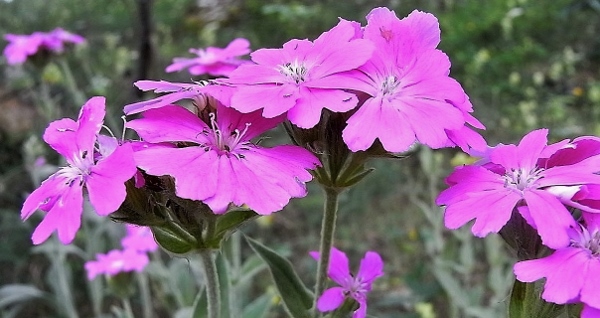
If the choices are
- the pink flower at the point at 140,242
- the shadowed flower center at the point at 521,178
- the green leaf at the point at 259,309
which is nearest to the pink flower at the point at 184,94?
→ the shadowed flower center at the point at 521,178

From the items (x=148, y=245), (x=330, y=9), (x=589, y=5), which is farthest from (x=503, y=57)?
(x=148, y=245)

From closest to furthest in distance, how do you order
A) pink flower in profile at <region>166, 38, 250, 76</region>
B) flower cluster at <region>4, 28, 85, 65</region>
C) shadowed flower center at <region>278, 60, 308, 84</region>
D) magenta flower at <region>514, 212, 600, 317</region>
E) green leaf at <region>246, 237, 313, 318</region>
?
magenta flower at <region>514, 212, 600, 317</region>, shadowed flower center at <region>278, 60, 308, 84</region>, green leaf at <region>246, 237, 313, 318</region>, pink flower in profile at <region>166, 38, 250, 76</region>, flower cluster at <region>4, 28, 85, 65</region>

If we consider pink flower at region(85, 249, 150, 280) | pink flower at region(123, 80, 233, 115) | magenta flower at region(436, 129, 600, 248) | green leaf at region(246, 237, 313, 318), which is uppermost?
pink flower at region(123, 80, 233, 115)

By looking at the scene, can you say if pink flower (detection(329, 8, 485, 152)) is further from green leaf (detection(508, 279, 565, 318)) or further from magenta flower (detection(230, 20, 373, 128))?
green leaf (detection(508, 279, 565, 318))

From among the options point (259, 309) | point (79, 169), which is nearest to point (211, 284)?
point (79, 169)

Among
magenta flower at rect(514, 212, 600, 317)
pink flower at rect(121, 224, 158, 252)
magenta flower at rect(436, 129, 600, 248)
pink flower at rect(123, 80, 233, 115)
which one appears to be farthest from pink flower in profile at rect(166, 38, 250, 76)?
pink flower at rect(121, 224, 158, 252)

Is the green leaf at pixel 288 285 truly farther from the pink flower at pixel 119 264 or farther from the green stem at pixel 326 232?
the pink flower at pixel 119 264
